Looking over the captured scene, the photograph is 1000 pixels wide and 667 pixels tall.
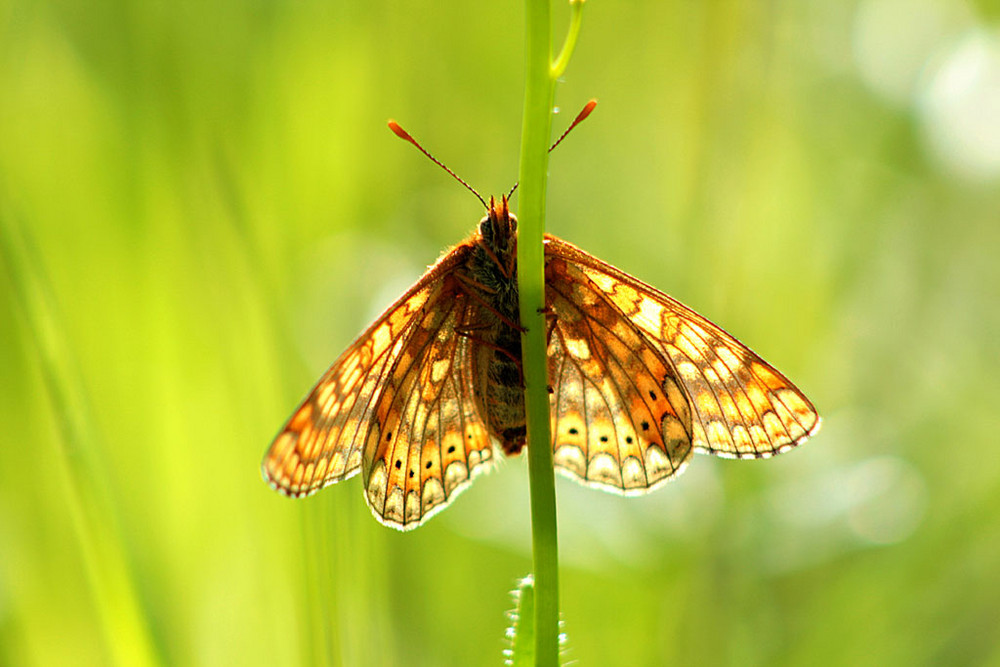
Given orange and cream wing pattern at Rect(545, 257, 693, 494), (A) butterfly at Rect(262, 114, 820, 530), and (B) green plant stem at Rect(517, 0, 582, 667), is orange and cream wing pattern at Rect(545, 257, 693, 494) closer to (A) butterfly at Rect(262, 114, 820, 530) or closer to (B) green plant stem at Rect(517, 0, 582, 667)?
(A) butterfly at Rect(262, 114, 820, 530)

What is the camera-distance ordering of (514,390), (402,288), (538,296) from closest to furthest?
(538,296) → (514,390) → (402,288)

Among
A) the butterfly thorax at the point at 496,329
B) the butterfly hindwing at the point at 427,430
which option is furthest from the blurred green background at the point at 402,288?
the butterfly thorax at the point at 496,329

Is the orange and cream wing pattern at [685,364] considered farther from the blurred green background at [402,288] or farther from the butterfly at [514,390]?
the blurred green background at [402,288]

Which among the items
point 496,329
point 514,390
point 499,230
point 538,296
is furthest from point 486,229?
point 538,296

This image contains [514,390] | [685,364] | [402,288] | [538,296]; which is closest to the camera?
[538,296]

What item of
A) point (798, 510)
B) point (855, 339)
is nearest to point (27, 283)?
point (798, 510)

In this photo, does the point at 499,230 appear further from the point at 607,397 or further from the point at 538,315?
the point at 538,315
